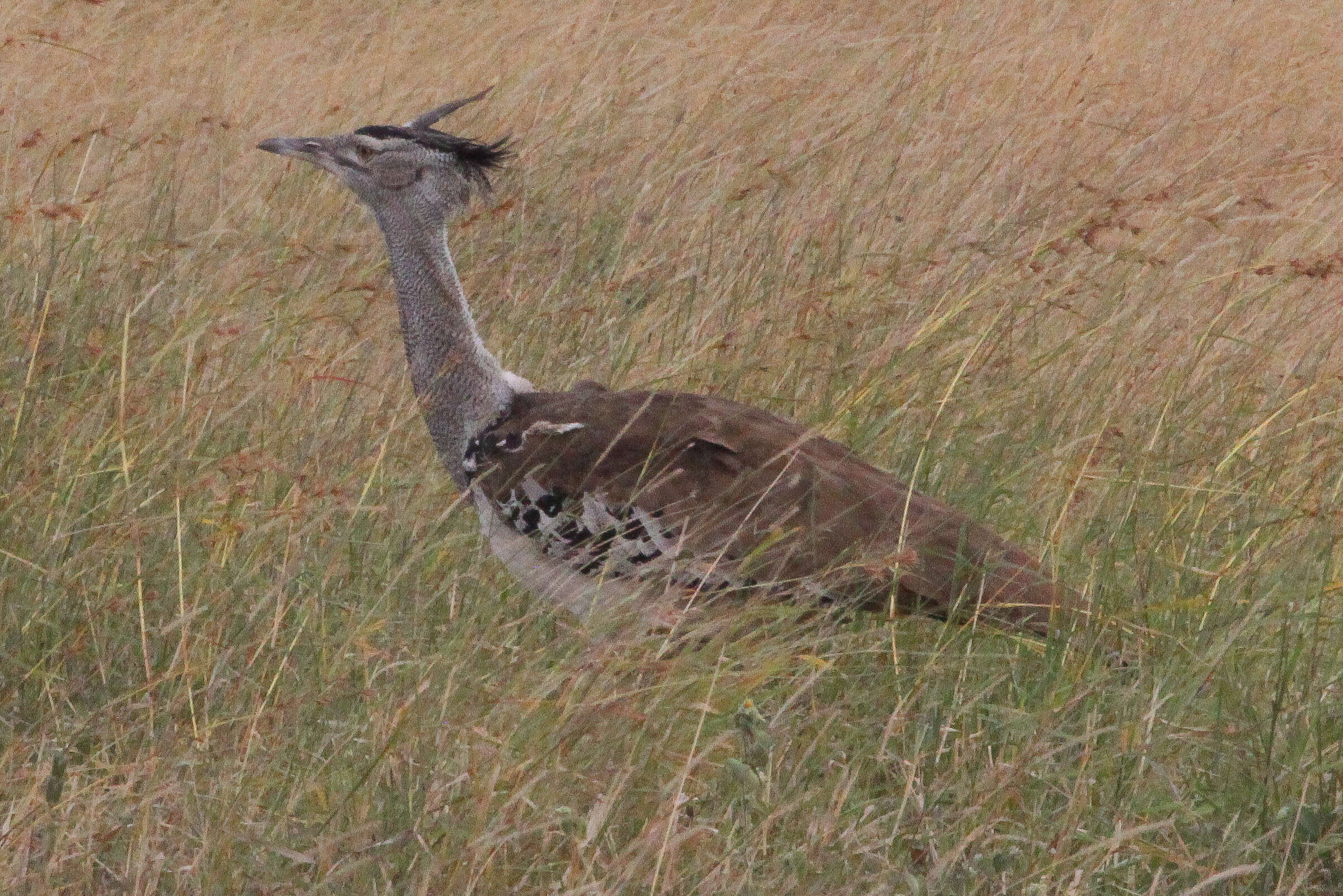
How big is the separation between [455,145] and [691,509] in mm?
1206

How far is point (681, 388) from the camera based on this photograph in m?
4.18

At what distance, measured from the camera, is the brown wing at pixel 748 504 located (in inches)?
126

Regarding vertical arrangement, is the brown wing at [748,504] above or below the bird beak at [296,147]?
below

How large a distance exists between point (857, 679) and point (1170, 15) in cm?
572

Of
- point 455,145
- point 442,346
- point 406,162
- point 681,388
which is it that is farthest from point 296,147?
point 681,388

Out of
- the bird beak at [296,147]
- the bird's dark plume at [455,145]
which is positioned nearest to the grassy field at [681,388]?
the bird beak at [296,147]

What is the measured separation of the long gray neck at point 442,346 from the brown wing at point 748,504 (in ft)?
0.41

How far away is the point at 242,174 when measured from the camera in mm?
5574

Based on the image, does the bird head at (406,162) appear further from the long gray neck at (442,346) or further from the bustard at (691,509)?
the bustard at (691,509)

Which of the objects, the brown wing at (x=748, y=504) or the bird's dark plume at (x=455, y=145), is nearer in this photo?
the brown wing at (x=748, y=504)

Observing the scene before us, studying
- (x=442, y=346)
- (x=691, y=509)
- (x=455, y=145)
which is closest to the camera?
(x=691, y=509)

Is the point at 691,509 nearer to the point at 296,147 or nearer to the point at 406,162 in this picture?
the point at 406,162

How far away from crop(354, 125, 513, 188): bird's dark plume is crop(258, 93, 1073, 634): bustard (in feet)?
1.54

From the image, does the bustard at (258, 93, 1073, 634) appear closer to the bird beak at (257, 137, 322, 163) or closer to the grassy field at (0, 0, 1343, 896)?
the grassy field at (0, 0, 1343, 896)
